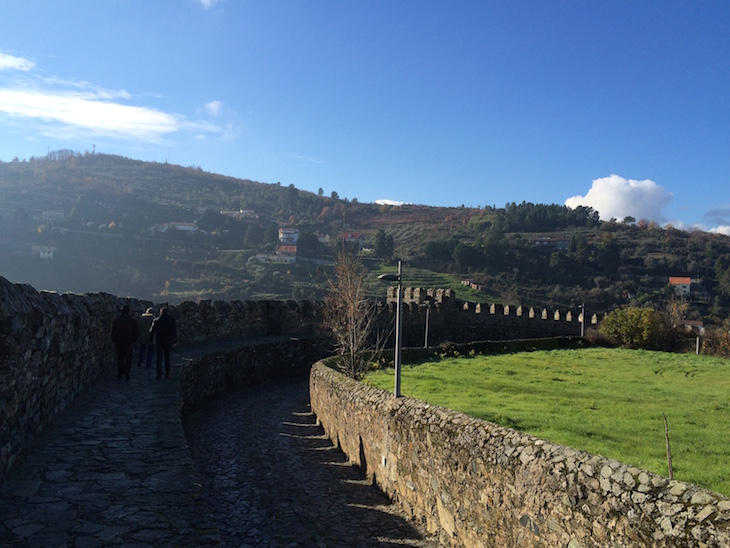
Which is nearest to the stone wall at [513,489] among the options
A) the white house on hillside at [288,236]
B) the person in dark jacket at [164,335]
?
the person in dark jacket at [164,335]

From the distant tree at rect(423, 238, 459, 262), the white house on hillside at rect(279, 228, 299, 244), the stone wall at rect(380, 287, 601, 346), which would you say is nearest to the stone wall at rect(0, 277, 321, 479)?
the stone wall at rect(380, 287, 601, 346)

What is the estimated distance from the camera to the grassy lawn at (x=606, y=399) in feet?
28.0

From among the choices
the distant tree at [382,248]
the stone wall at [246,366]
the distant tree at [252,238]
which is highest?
the distant tree at [252,238]

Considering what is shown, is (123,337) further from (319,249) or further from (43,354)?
(319,249)

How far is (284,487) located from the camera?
9.50 meters

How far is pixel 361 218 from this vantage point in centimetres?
13075

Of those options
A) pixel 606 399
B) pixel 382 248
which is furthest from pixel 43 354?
pixel 382 248

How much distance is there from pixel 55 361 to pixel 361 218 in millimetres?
124431

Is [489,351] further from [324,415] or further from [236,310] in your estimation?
[324,415]

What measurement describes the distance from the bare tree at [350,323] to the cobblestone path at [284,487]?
2.45 m

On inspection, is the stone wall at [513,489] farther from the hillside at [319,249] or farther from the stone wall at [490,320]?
the hillside at [319,249]

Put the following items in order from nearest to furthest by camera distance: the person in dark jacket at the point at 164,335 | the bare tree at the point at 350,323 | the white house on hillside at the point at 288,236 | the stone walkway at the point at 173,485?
1. the stone walkway at the point at 173,485
2. the person in dark jacket at the point at 164,335
3. the bare tree at the point at 350,323
4. the white house on hillside at the point at 288,236

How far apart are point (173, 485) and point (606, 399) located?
11.2 metres

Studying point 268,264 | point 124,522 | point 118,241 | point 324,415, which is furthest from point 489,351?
point 118,241
